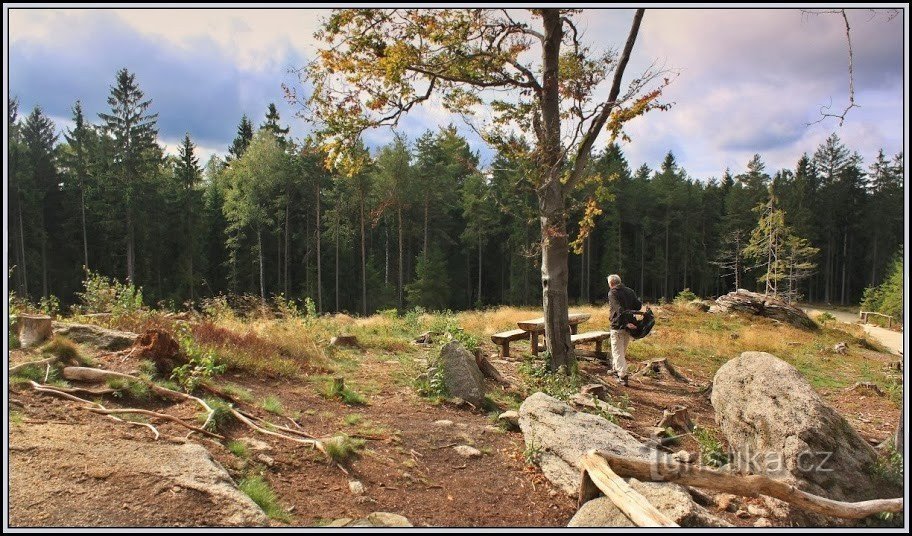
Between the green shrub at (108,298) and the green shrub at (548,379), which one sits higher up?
the green shrub at (108,298)

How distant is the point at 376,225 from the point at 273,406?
667 inches

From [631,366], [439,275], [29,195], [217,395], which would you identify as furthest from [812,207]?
[29,195]

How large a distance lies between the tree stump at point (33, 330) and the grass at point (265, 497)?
3955 mm

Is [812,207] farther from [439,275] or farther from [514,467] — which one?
[514,467]

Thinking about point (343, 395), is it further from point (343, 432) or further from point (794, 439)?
point (794, 439)

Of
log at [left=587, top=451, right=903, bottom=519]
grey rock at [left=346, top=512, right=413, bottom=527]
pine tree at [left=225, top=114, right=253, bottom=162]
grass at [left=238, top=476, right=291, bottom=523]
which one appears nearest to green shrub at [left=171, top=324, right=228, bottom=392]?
grass at [left=238, top=476, right=291, bottom=523]

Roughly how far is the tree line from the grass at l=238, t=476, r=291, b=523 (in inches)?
779

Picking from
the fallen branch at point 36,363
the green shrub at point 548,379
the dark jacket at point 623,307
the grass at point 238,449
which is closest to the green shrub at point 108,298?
the fallen branch at point 36,363

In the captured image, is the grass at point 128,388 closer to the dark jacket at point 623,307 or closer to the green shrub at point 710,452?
the green shrub at point 710,452

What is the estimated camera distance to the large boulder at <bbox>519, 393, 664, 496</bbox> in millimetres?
4805

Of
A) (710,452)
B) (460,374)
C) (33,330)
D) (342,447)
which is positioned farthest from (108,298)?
(710,452)

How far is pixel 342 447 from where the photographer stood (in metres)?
4.81

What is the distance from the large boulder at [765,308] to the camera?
2281 cm

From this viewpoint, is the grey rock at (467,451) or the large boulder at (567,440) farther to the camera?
the grey rock at (467,451)
